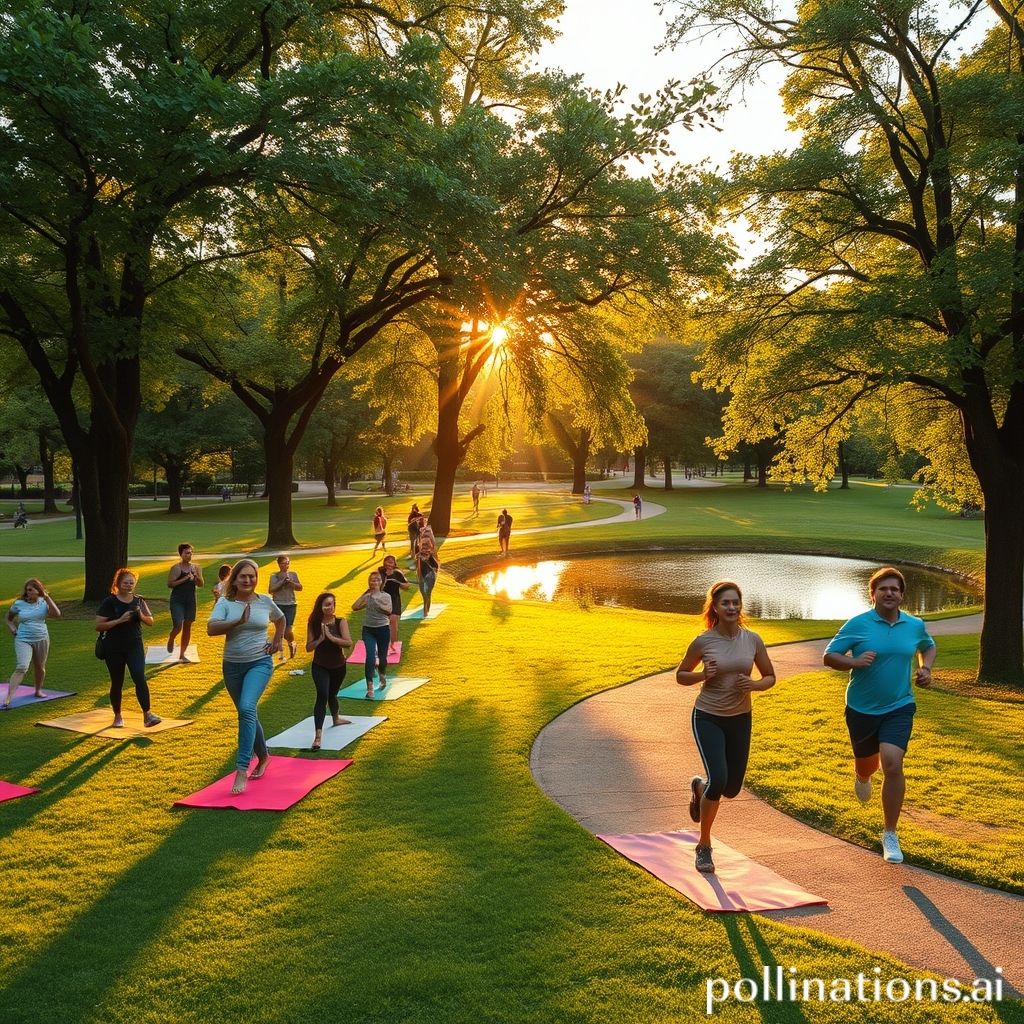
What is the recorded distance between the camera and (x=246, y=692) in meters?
7.10

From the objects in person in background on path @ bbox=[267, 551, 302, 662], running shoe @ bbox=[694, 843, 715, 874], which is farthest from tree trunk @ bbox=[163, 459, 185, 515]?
running shoe @ bbox=[694, 843, 715, 874]

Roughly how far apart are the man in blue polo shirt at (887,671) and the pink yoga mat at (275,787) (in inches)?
187

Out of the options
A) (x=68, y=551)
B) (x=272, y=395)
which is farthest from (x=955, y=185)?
(x=68, y=551)

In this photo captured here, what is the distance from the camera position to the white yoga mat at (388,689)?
34.5ft

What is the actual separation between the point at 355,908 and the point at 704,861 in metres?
2.50

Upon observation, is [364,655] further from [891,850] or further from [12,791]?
[891,850]

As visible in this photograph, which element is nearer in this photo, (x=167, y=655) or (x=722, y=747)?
(x=722, y=747)

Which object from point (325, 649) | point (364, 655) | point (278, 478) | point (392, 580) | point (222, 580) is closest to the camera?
point (325, 649)

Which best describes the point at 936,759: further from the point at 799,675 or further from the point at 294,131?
the point at 294,131

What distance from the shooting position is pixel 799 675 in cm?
1180

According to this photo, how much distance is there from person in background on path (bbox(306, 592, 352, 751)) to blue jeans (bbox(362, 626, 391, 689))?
1744 mm

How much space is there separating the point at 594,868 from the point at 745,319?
1146cm

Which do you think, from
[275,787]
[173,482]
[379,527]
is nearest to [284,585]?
[275,787]

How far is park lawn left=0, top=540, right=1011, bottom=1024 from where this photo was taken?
4188 millimetres
